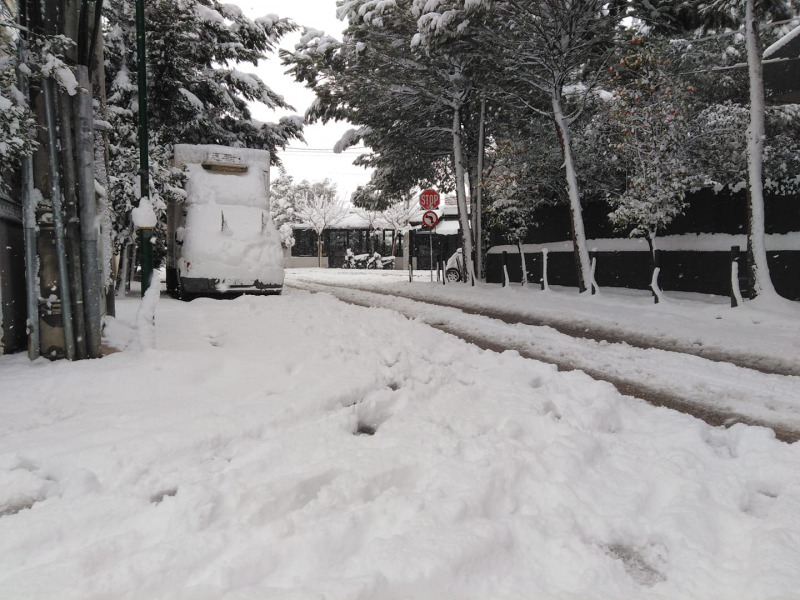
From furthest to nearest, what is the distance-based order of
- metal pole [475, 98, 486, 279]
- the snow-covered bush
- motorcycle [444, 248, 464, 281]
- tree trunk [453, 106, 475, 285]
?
motorcycle [444, 248, 464, 281], tree trunk [453, 106, 475, 285], metal pole [475, 98, 486, 279], the snow-covered bush

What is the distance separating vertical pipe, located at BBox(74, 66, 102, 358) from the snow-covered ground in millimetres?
502

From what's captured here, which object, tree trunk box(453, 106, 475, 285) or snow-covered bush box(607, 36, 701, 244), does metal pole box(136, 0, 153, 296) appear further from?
tree trunk box(453, 106, 475, 285)

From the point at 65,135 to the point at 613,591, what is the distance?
5797 mm

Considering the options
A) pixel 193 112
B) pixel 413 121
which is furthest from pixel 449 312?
pixel 193 112

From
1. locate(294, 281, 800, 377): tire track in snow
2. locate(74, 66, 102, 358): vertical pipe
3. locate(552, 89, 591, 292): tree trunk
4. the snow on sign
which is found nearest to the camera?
locate(74, 66, 102, 358): vertical pipe

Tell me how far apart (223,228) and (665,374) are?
31.4 feet

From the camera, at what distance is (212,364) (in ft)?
16.6

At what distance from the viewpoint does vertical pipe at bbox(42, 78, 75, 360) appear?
4.84 meters

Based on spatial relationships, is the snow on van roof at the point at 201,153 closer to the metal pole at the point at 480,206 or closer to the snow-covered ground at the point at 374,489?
the metal pole at the point at 480,206

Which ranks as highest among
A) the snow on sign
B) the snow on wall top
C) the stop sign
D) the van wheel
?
the snow on wall top

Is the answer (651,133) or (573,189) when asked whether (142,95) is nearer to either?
(651,133)

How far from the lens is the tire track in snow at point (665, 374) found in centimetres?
397

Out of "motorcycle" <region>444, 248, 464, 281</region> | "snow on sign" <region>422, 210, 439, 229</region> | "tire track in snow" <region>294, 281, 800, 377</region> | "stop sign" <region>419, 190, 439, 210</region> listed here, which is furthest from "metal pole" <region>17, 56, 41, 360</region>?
"motorcycle" <region>444, 248, 464, 281</region>

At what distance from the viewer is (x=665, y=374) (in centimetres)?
518
